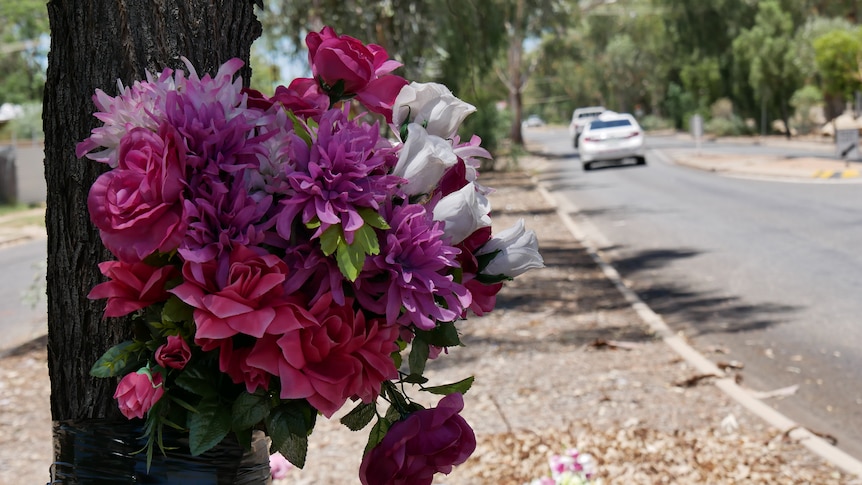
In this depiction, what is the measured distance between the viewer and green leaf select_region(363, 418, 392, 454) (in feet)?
5.69

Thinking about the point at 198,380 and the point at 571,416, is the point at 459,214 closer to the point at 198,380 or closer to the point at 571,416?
the point at 198,380

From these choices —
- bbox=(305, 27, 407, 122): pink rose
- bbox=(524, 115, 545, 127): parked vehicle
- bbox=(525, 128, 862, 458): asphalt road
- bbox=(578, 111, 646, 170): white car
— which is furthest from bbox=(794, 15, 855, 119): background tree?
bbox=(524, 115, 545, 127): parked vehicle

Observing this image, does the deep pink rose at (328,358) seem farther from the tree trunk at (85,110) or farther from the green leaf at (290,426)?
the tree trunk at (85,110)

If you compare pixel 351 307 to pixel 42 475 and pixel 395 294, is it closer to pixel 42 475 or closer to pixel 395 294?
pixel 395 294

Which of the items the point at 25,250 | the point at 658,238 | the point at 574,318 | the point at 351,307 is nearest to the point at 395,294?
the point at 351,307

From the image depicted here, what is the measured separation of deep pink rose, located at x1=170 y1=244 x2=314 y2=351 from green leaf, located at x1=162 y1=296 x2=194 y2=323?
2.0 inches

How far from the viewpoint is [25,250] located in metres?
17.9

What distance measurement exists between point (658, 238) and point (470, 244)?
12.1 meters

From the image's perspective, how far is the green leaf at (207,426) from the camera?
1519 mm

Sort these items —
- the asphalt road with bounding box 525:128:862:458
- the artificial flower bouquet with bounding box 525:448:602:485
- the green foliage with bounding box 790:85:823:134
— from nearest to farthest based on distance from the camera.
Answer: the artificial flower bouquet with bounding box 525:448:602:485 → the asphalt road with bounding box 525:128:862:458 → the green foliage with bounding box 790:85:823:134

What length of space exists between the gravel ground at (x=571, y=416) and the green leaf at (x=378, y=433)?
2741 millimetres

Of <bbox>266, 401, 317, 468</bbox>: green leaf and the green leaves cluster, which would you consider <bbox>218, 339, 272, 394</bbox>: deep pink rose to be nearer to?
<bbox>266, 401, 317, 468</bbox>: green leaf

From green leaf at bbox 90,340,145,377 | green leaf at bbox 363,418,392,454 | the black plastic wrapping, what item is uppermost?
green leaf at bbox 90,340,145,377

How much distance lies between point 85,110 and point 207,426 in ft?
2.60
